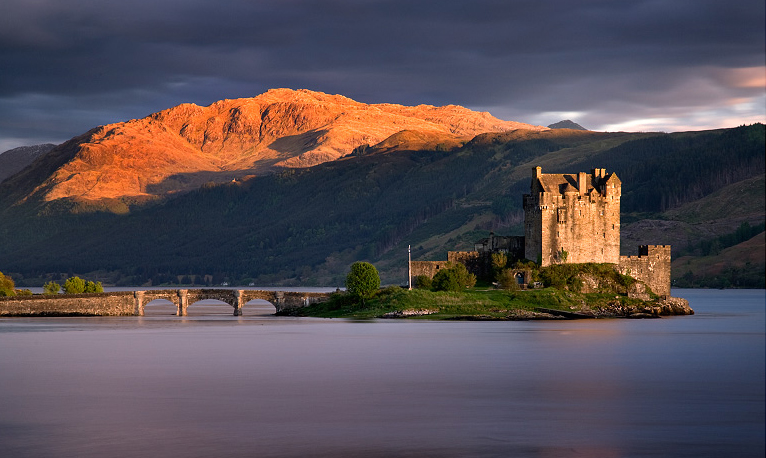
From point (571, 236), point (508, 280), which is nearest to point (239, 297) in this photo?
point (508, 280)

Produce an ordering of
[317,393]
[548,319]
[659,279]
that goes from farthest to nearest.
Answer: [659,279], [548,319], [317,393]

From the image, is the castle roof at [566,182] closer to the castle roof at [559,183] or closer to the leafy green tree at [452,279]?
the castle roof at [559,183]

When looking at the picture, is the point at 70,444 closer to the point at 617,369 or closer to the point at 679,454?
the point at 679,454

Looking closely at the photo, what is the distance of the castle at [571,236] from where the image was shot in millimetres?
148125

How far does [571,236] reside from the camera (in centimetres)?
14838

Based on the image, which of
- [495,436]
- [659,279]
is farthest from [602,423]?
[659,279]

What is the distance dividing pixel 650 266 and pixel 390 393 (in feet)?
298

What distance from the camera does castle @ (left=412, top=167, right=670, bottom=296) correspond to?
148m

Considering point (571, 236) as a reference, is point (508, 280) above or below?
below

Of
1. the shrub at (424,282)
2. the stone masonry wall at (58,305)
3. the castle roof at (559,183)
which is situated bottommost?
the stone masonry wall at (58,305)

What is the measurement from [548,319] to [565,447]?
304 feet

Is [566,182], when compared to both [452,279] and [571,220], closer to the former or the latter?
[571,220]

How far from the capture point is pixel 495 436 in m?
54.1

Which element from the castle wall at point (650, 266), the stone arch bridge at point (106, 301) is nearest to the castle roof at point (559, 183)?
the castle wall at point (650, 266)
